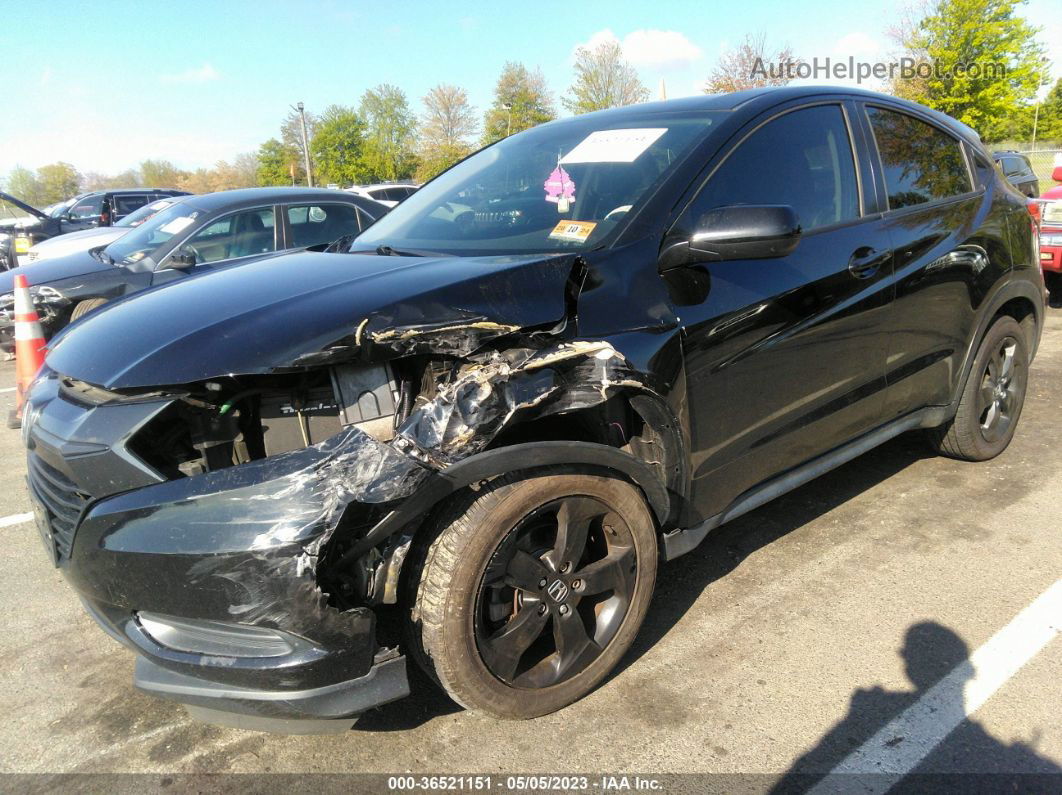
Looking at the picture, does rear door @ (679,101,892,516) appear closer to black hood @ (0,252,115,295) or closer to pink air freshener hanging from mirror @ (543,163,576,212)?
pink air freshener hanging from mirror @ (543,163,576,212)

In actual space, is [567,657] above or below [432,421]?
below

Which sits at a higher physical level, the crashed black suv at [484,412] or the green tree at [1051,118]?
the green tree at [1051,118]

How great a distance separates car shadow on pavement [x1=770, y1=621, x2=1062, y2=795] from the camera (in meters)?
2.11

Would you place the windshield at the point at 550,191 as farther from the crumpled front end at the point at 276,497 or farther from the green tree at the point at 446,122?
the green tree at the point at 446,122

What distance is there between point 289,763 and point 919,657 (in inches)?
80.8

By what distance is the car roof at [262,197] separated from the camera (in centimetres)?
674

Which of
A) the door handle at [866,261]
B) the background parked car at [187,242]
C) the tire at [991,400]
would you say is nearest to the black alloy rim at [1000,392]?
the tire at [991,400]

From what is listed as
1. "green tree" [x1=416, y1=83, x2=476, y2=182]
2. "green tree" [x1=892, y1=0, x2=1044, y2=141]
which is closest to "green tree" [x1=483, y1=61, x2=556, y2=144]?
"green tree" [x1=416, y1=83, x2=476, y2=182]

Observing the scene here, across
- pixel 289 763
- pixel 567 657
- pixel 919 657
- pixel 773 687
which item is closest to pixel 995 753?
pixel 919 657

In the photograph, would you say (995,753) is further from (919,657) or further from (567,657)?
(567,657)

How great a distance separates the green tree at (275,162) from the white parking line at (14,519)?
50.8 meters

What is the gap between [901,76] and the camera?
85.0ft

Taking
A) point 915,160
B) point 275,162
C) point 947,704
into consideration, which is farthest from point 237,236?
point 275,162

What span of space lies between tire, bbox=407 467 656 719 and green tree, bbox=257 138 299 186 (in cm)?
5297
